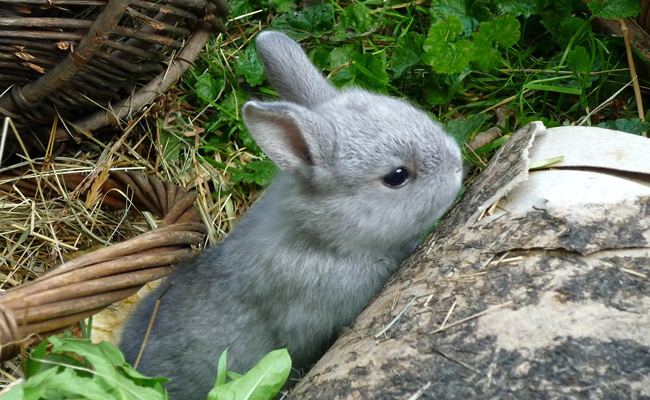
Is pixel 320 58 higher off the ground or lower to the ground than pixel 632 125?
higher

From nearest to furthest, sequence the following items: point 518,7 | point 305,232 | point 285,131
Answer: point 285,131 < point 305,232 < point 518,7

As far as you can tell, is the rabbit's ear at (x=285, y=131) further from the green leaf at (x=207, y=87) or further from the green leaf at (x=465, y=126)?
the green leaf at (x=207, y=87)

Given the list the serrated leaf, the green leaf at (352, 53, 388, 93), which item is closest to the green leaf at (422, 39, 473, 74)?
the serrated leaf

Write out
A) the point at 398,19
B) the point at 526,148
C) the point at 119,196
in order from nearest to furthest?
the point at 526,148, the point at 119,196, the point at 398,19

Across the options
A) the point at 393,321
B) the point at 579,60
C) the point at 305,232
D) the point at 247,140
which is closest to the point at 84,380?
the point at 393,321

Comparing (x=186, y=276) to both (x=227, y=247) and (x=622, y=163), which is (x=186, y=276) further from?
(x=622, y=163)

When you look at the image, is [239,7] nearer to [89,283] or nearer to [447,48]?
[447,48]

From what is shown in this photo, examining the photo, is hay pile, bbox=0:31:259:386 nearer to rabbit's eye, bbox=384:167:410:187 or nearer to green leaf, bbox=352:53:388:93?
green leaf, bbox=352:53:388:93

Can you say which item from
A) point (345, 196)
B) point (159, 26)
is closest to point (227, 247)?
point (345, 196)
